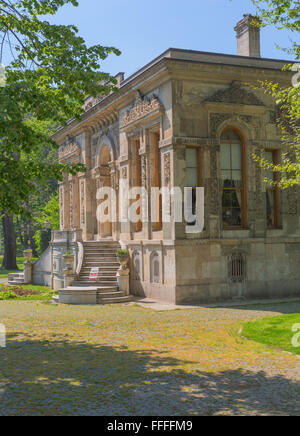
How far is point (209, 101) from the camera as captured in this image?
1734 centimetres

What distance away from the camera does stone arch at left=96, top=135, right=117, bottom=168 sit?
74.6 feet

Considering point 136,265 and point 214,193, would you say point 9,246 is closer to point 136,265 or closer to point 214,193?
point 136,265

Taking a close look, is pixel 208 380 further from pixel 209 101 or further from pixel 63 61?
pixel 209 101

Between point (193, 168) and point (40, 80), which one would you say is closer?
point (40, 80)

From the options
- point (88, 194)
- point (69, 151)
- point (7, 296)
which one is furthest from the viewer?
point (69, 151)

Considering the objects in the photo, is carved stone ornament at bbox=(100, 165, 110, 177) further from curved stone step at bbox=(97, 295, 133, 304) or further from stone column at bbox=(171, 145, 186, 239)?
curved stone step at bbox=(97, 295, 133, 304)

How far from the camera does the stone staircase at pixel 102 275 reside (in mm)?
17734

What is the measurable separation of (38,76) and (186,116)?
7.51 m

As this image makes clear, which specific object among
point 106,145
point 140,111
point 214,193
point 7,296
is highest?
point 140,111

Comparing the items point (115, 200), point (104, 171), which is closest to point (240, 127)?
point (115, 200)

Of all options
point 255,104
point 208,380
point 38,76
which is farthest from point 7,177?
point 255,104

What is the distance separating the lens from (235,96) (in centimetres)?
1783

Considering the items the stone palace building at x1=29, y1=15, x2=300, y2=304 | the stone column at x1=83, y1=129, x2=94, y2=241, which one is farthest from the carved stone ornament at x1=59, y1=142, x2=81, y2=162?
the stone palace building at x1=29, y1=15, x2=300, y2=304

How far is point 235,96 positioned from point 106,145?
7676 mm
